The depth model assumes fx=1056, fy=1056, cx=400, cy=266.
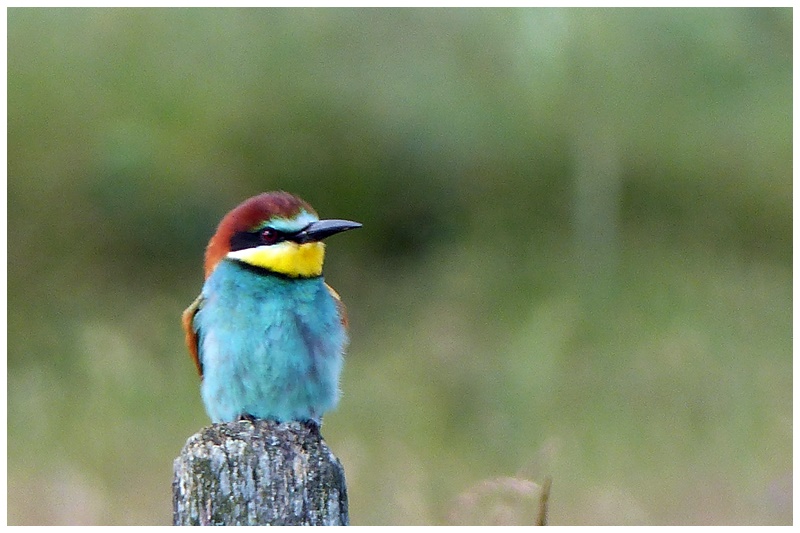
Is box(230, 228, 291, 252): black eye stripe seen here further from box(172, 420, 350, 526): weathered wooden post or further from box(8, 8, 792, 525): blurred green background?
box(8, 8, 792, 525): blurred green background

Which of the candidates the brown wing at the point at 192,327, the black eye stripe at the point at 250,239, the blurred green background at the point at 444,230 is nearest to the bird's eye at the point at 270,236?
the black eye stripe at the point at 250,239

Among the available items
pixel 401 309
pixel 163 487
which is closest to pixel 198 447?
pixel 163 487

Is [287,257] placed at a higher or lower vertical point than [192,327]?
higher

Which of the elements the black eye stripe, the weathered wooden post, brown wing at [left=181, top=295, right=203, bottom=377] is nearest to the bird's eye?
the black eye stripe

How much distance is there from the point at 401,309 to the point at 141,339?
108cm

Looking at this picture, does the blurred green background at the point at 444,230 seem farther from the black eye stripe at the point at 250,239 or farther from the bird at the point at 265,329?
the black eye stripe at the point at 250,239

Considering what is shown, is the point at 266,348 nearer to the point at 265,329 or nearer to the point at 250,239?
the point at 265,329

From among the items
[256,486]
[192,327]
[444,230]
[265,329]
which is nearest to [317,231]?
[265,329]

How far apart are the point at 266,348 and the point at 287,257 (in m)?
0.23

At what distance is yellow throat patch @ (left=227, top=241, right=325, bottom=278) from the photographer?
97.7 inches

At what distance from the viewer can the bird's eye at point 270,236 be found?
2.46 metres

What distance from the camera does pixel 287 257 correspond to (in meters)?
2.50

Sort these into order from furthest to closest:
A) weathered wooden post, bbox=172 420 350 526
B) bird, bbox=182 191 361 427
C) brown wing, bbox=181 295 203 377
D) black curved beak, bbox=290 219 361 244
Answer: brown wing, bbox=181 295 203 377
bird, bbox=182 191 361 427
black curved beak, bbox=290 219 361 244
weathered wooden post, bbox=172 420 350 526

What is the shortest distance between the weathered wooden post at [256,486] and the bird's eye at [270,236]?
2.93 feet
